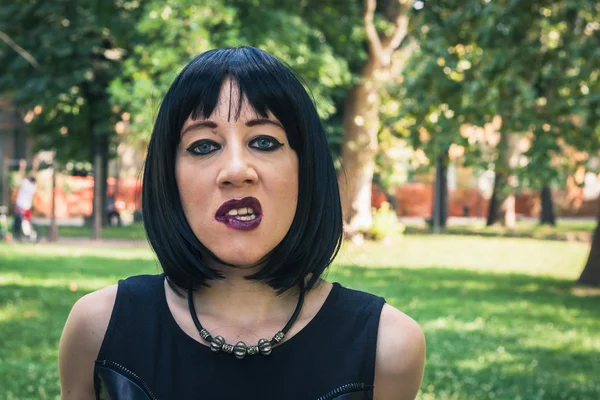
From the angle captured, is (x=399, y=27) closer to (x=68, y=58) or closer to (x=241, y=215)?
(x=68, y=58)

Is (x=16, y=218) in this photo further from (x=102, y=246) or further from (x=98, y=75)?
(x=98, y=75)

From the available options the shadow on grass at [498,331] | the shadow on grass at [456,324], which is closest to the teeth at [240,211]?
the shadow on grass at [498,331]

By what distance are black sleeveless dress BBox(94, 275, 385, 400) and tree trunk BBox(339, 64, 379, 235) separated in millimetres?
20314

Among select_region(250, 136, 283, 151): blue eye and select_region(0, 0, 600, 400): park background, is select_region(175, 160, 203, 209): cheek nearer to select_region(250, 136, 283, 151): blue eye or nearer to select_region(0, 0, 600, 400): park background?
select_region(250, 136, 283, 151): blue eye

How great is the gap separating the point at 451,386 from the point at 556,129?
5.79 m

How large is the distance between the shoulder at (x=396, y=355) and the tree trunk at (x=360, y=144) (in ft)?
66.5

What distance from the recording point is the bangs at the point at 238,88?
1.78 m

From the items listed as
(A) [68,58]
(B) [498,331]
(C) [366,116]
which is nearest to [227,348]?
(B) [498,331]

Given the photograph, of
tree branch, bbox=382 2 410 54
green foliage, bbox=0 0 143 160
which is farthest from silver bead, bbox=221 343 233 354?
tree branch, bbox=382 2 410 54

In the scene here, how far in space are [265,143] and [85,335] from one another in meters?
0.52

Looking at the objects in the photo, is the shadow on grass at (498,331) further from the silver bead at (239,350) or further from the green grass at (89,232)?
the green grass at (89,232)

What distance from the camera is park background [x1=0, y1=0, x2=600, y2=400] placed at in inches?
324

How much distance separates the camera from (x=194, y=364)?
1.74 metres

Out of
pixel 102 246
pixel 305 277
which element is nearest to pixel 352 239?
pixel 102 246
